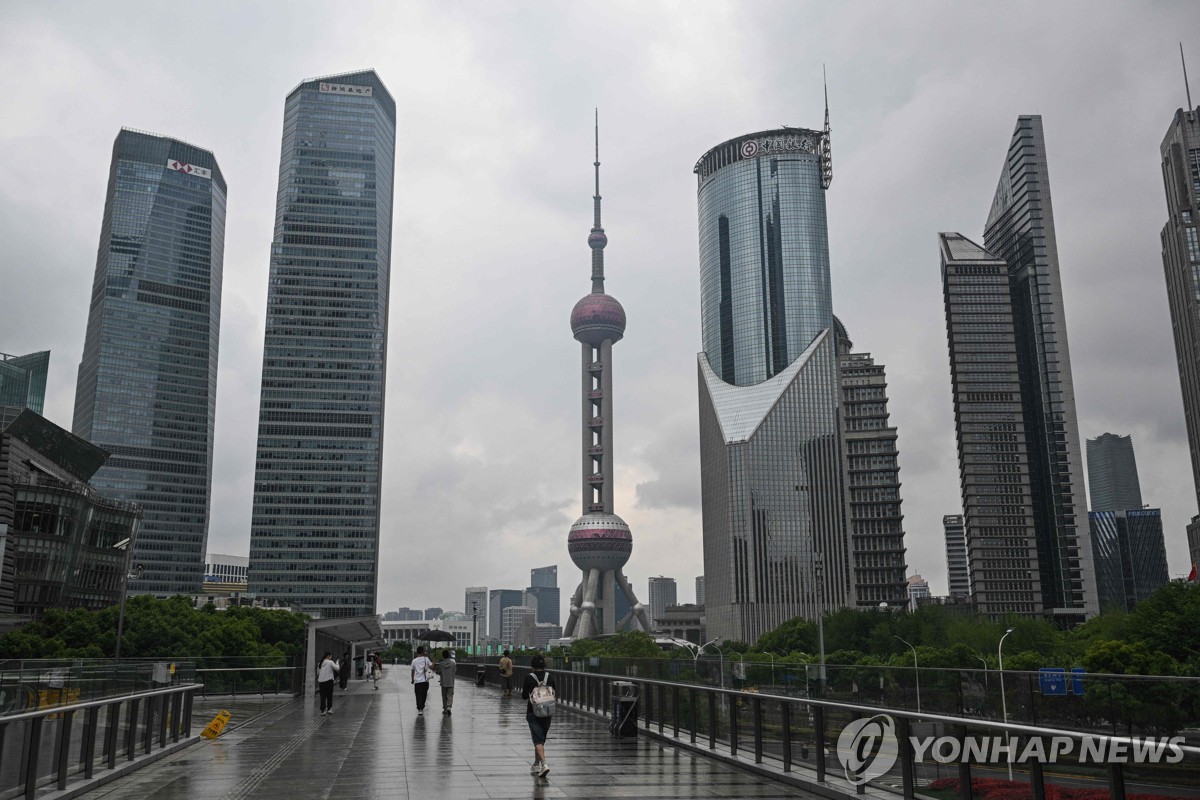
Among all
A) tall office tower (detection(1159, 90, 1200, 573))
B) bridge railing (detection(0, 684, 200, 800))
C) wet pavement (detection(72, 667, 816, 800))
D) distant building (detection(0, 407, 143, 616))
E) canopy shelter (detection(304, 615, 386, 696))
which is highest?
tall office tower (detection(1159, 90, 1200, 573))

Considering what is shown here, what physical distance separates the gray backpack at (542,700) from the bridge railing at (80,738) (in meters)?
6.39

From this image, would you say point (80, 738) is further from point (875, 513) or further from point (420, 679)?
point (875, 513)

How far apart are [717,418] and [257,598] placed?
9205 centimetres

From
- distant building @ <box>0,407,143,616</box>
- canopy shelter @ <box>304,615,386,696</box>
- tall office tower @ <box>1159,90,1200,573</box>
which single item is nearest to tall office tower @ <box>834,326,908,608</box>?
tall office tower @ <box>1159,90,1200,573</box>

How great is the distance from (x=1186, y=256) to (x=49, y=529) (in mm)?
179341

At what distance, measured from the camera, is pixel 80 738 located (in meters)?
14.3

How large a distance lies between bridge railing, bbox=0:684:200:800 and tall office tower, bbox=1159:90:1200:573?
184479mm

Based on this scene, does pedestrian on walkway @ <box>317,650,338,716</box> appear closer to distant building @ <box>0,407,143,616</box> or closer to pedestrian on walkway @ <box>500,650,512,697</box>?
pedestrian on walkway @ <box>500,650,512,697</box>

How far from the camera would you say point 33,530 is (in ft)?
303

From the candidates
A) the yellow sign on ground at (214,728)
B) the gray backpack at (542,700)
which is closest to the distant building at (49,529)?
the yellow sign on ground at (214,728)

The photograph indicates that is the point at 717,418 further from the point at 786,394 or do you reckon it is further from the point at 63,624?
the point at 63,624

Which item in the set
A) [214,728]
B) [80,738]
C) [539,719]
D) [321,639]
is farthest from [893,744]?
[321,639]

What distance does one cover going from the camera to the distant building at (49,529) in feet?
297

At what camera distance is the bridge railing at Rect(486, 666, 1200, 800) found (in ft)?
26.9
